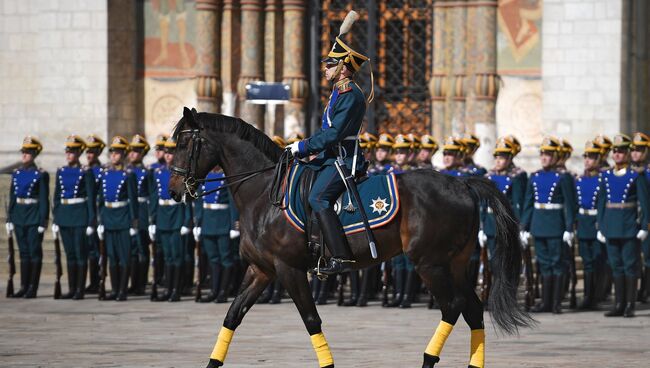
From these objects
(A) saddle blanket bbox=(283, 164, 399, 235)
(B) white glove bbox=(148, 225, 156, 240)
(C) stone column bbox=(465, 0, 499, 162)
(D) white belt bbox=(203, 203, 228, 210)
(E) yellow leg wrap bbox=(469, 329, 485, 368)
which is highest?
(C) stone column bbox=(465, 0, 499, 162)

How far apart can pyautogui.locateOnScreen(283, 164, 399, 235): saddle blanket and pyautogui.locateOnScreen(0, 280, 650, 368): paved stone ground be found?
1275 millimetres

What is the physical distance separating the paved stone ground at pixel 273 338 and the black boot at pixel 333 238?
3.59 ft

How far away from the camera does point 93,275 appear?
58.2ft

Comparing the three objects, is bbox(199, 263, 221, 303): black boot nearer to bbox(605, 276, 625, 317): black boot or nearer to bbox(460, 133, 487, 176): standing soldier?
bbox(460, 133, 487, 176): standing soldier

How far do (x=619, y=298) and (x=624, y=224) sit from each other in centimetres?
77

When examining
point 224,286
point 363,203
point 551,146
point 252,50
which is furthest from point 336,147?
point 252,50

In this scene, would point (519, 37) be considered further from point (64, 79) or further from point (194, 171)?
point (194, 171)

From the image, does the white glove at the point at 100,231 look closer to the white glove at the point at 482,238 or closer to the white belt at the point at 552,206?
the white glove at the point at 482,238

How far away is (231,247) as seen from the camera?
55.2ft

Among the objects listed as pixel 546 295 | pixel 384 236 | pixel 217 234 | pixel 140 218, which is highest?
pixel 384 236

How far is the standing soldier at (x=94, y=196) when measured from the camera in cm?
1705

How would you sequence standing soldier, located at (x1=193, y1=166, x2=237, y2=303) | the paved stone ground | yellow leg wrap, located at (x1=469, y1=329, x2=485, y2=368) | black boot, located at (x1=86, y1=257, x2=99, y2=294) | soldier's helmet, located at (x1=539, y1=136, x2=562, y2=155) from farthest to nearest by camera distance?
black boot, located at (x1=86, y1=257, x2=99, y2=294), standing soldier, located at (x1=193, y1=166, x2=237, y2=303), soldier's helmet, located at (x1=539, y1=136, x2=562, y2=155), the paved stone ground, yellow leg wrap, located at (x1=469, y1=329, x2=485, y2=368)

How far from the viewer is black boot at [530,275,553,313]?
15.5 metres

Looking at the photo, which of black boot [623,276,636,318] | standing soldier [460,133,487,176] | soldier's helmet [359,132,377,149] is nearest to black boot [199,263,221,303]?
soldier's helmet [359,132,377,149]
